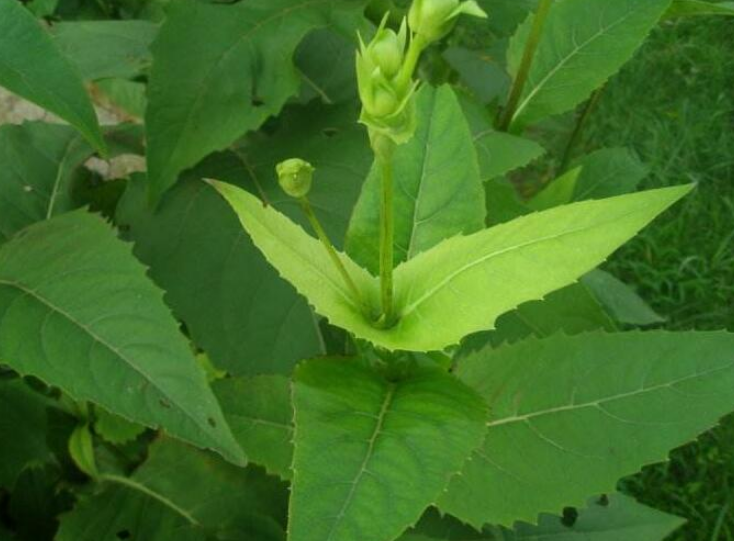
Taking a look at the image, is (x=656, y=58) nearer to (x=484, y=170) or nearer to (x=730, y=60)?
(x=730, y=60)

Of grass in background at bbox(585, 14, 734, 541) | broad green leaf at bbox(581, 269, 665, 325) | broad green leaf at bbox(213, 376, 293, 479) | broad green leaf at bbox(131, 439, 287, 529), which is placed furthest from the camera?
grass in background at bbox(585, 14, 734, 541)

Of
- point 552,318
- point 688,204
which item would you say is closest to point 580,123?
point 552,318

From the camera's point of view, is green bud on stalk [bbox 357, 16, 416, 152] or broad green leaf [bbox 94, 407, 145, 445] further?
broad green leaf [bbox 94, 407, 145, 445]

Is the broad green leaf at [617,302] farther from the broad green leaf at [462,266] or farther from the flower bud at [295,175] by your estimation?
the flower bud at [295,175]

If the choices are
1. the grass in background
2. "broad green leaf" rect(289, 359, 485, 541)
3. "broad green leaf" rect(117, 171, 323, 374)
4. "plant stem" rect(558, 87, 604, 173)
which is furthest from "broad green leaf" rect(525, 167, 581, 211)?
the grass in background

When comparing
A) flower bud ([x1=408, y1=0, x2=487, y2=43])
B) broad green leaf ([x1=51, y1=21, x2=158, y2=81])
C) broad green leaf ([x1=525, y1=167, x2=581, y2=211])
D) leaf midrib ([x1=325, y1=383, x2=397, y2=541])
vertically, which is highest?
flower bud ([x1=408, y1=0, x2=487, y2=43])

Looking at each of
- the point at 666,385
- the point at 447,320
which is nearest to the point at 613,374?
the point at 666,385

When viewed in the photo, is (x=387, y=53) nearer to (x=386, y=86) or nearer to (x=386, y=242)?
(x=386, y=86)

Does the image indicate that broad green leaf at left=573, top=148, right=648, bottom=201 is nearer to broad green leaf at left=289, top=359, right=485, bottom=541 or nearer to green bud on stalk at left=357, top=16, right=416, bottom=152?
broad green leaf at left=289, top=359, right=485, bottom=541
